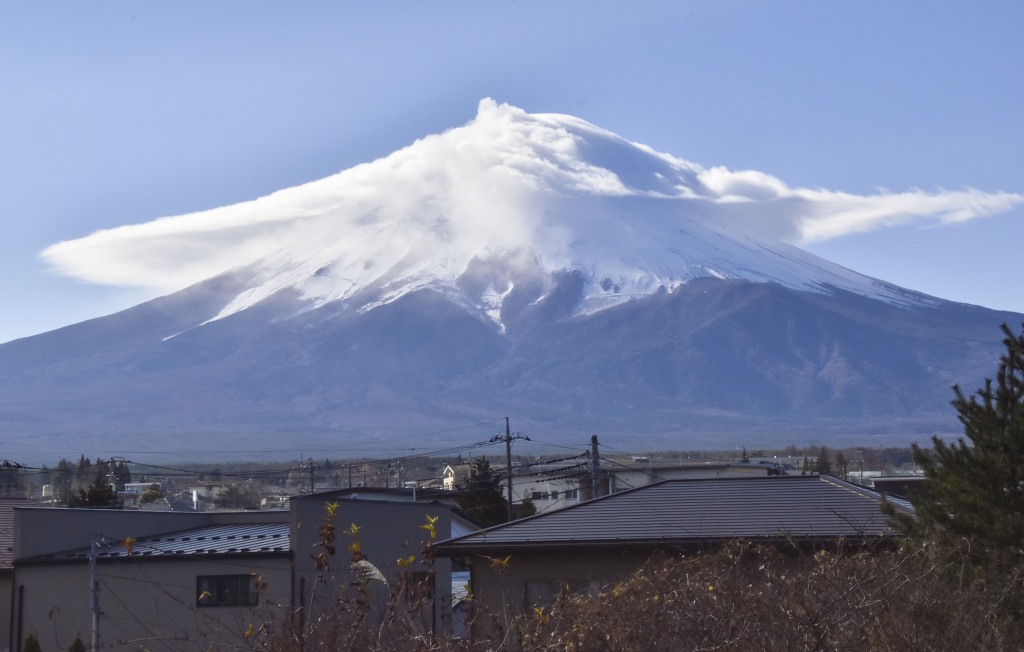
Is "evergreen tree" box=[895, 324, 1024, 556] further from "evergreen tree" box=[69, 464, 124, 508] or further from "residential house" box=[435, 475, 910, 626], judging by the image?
"evergreen tree" box=[69, 464, 124, 508]

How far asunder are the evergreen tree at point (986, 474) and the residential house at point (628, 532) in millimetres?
4031

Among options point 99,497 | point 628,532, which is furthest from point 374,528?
point 99,497

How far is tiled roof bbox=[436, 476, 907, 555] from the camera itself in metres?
16.7

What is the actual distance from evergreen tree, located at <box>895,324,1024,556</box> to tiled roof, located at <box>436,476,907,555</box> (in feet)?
12.2

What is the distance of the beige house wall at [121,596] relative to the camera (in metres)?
21.9

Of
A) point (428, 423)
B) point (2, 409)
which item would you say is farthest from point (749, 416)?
point (2, 409)

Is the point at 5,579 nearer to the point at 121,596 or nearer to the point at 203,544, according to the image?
the point at 121,596

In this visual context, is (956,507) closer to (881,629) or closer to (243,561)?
(881,629)

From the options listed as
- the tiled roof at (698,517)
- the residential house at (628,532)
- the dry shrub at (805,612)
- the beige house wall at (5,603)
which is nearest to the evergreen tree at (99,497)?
the beige house wall at (5,603)

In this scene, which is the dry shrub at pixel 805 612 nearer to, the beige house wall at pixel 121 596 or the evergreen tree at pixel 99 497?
the beige house wall at pixel 121 596

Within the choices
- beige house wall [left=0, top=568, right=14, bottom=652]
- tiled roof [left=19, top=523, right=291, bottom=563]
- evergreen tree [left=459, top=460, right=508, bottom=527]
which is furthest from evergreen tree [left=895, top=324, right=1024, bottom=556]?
evergreen tree [left=459, top=460, right=508, bottom=527]

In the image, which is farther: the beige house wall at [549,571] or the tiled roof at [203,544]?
the tiled roof at [203,544]

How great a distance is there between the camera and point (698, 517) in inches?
704

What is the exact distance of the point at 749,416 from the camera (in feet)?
645
